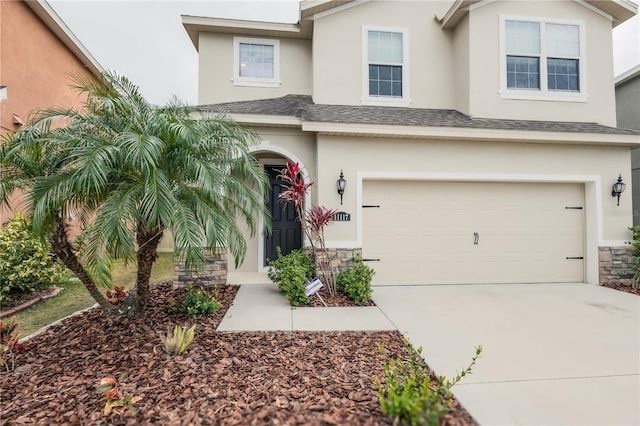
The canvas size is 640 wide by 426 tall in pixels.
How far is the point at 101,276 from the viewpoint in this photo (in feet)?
10.0

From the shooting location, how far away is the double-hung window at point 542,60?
22.9ft

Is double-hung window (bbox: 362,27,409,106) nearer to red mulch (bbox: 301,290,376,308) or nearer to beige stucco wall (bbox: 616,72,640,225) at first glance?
red mulch (bbox: 301,290,376,308)

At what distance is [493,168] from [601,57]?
13.6 feet

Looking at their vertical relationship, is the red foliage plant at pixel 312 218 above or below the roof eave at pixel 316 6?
below

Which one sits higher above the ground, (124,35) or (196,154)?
(124,35)

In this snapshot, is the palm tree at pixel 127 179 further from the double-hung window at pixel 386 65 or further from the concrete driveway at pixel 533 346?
the double-hung window at pixel 386 65

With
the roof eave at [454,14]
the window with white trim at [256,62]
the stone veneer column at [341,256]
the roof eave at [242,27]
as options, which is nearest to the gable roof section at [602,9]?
the roof eave at [454,14]

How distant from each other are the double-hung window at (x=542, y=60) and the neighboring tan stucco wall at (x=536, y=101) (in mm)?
169

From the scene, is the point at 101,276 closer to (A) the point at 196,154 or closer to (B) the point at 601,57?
(A) the point at 196,154

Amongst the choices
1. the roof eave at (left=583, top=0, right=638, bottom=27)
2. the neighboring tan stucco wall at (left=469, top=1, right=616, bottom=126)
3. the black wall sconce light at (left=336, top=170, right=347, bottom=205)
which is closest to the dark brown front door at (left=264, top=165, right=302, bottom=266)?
the black wall sconce light at (left=336, top=170, right=347, bottom=205)

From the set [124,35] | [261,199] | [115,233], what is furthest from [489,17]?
[124,35]

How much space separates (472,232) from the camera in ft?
21.4

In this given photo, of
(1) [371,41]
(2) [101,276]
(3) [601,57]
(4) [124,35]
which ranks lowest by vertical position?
(2) [101,276]

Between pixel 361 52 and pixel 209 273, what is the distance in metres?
6.26
